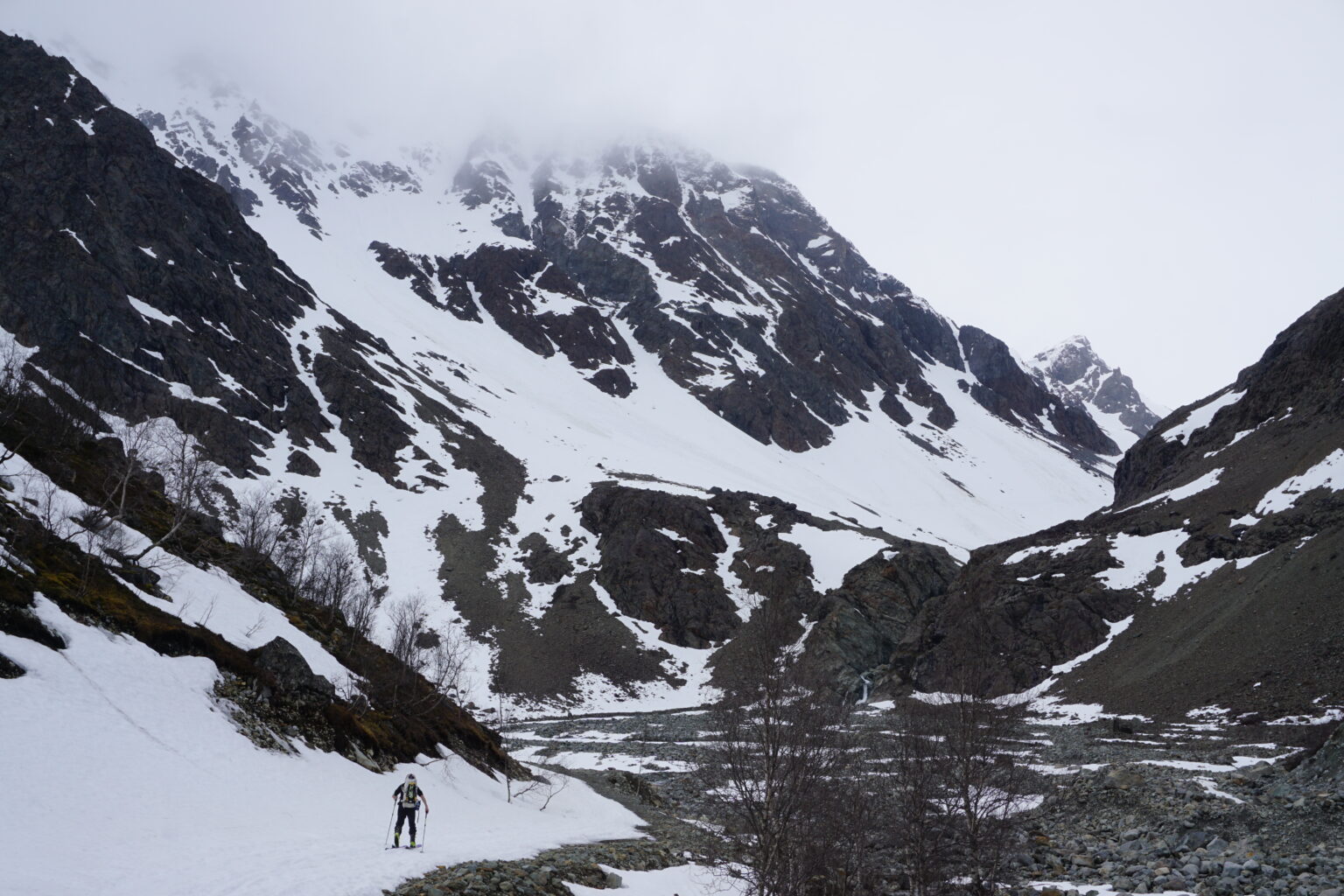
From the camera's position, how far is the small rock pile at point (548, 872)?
1606cm

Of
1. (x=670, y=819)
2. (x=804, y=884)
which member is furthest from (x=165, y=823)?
(x=670, y=819)

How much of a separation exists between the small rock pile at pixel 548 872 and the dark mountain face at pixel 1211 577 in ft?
36.4

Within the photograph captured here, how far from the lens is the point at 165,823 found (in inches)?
626

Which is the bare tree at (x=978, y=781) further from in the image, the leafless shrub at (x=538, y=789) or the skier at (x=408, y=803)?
the leafless shrub at (x=538, y=789)

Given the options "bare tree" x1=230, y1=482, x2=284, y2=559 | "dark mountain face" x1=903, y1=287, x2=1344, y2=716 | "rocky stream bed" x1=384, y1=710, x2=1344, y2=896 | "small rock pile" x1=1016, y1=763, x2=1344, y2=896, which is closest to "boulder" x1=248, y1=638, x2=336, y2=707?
"rocky stream bed" x1=384, y1=710, x2=1344, y2=896

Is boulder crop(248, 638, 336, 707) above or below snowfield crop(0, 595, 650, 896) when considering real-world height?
above

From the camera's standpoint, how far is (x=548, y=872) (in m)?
19.2

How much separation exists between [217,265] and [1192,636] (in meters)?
134

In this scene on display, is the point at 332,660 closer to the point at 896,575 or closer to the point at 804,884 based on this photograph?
the point at 804,884

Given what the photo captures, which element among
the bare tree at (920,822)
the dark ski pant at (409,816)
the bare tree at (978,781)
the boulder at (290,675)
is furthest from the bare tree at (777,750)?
the boulder at (290,675)

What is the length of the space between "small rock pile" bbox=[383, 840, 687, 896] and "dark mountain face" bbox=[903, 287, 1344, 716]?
11.1 meters

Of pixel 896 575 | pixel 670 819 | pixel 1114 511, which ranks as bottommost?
pixel 670 819

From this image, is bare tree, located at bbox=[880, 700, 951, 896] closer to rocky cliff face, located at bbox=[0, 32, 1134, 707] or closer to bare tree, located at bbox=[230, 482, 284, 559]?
rocky cliff face, located at bbox=[0, 32, 1134, 707]

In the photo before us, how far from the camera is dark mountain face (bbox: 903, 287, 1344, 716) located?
44.3m
